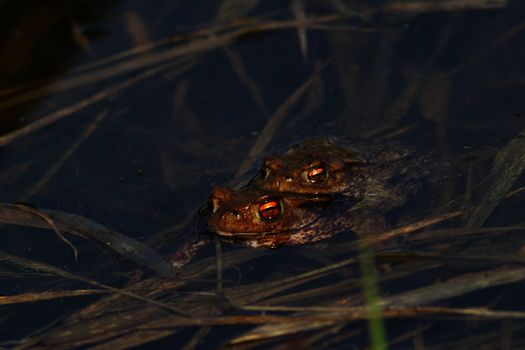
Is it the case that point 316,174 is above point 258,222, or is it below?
above

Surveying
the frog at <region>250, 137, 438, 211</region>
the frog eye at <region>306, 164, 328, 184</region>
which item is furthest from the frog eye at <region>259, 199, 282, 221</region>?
the frog eye at <region>306, 164, 328, 184</region>

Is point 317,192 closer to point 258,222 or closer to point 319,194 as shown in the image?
point 319,194

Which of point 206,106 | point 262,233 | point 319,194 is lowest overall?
point 262,233

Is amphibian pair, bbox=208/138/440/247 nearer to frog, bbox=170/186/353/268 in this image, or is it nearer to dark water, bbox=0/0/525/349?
frog, bbox=170/186/353/268

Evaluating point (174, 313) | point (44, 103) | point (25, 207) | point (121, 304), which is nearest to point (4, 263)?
point (25, 207)

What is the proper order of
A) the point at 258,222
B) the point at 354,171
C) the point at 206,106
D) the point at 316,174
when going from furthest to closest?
the point at 206,106 → the point at 354,171 → the point at 316,174 → the point at 258,222

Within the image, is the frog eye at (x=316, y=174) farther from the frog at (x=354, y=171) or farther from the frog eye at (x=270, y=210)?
the frog eye at (x=270, y=210)

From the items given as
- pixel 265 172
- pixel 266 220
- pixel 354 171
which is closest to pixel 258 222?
pixel 266 220

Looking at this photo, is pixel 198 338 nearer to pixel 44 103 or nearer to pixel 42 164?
pixel 42 164
